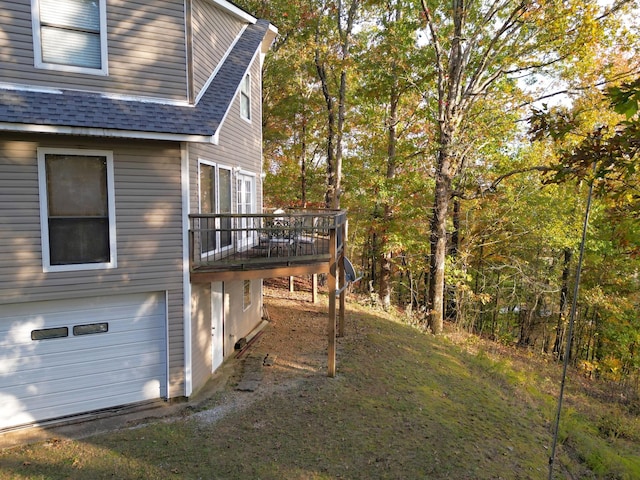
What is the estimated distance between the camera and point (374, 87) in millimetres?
17484

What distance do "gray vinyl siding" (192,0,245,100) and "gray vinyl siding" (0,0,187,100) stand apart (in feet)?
1.42

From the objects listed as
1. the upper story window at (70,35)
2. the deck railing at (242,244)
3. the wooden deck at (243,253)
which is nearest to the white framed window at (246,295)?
the deck railing at (242,244)

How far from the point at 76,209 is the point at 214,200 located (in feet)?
9.26

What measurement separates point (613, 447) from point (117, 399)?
11.1 m

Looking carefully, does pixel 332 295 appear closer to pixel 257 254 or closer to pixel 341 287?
pixel 257 254

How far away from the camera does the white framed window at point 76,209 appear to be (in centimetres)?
685

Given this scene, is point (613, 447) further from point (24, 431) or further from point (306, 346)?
point (24, 431)

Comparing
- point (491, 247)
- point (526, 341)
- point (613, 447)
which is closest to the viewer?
point (613, 447)

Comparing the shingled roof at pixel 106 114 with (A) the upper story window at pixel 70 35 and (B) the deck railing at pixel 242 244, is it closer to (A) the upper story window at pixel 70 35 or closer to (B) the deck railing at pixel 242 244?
(A) the upper story window at pixel 70 35

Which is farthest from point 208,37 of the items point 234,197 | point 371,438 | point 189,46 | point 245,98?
point 371,438

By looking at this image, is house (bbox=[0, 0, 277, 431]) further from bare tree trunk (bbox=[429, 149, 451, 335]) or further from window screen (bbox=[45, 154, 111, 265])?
bare tree trunk (bbox=[429, 149, 451, 335])

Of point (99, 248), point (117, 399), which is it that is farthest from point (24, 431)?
point (99, 248)

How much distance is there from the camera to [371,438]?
703 cm

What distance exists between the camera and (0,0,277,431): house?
6.64 m
